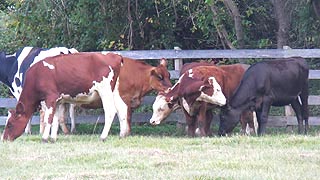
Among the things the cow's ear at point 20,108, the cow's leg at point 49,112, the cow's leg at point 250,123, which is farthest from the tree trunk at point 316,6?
the cow's ear at point 20,108

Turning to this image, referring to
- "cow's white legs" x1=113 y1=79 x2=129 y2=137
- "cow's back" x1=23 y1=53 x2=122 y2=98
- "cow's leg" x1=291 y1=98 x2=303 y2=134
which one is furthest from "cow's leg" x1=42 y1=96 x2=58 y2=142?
"cow's leg" x1=291 y1=98 x2=303 y2=134

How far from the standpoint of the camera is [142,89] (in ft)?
52.6

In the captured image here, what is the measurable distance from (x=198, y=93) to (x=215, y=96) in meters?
0.33

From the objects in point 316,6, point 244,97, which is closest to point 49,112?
point 244,97

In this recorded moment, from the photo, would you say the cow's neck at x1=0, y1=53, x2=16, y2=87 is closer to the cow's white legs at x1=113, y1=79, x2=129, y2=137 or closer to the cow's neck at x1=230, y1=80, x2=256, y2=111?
the cow's white legs at x1=113, y1=79, x2=129, y2=137

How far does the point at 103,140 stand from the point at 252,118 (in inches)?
132

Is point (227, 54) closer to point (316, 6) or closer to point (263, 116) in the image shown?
point (263, 116)

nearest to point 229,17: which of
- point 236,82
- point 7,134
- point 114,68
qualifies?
point 236,82

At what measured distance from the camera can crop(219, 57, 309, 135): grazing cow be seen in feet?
49.3

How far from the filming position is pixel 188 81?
15219 mm

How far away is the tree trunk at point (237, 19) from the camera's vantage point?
18438mm

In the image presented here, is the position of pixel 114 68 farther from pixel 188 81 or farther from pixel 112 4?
pixel 112 4

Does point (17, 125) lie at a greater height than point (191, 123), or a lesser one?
greater

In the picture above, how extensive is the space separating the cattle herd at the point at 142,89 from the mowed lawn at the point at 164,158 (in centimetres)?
75
